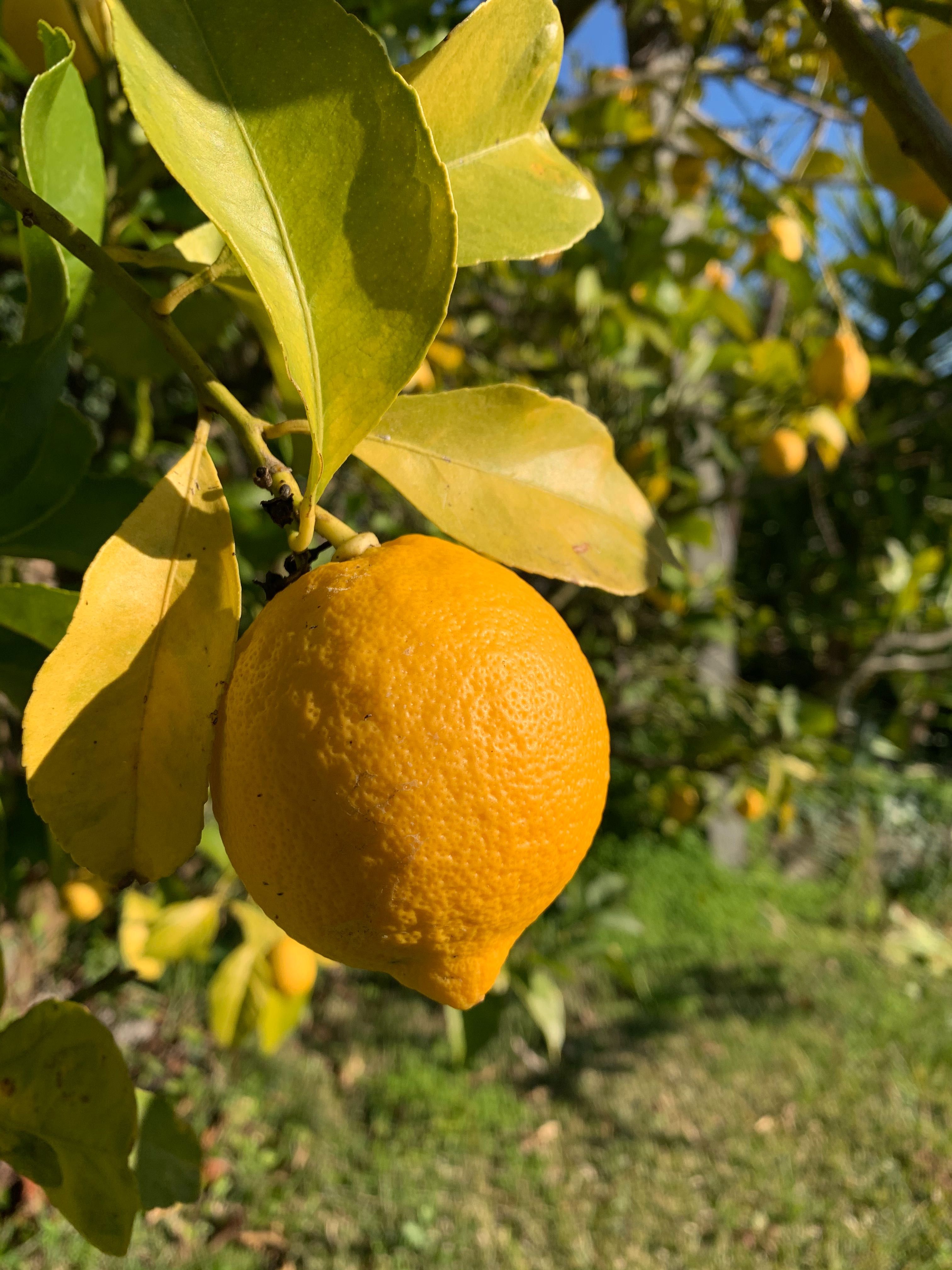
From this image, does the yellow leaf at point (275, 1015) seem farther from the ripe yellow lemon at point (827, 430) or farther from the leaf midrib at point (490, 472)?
the ripe yellow lemon at point (827, 430)

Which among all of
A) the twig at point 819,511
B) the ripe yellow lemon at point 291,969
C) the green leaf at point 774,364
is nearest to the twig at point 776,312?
the twig at point 819,511

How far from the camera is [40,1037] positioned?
1.60ft

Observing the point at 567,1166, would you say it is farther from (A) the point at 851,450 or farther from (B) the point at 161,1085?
(A) the point at 851,450

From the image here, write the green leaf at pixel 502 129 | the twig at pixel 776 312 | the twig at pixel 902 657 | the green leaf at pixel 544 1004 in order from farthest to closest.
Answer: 1. the twig at pixel 776 312
2. the twig at pixel 902 657
3. the green leaf at pixel 544 1004
4. the green leaf at pixel 502 129

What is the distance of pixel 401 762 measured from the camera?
36cm

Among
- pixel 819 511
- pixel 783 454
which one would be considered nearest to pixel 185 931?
pixel 783 454

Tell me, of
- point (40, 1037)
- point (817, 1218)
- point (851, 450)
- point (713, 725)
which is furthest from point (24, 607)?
point (851, 450)

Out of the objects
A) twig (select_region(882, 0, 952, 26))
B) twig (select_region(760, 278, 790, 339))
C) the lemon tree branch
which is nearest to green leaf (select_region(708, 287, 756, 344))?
twig (select_region(760, 278, 790, 339))

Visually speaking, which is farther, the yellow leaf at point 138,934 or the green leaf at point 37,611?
the yellow leaf at point 138,934

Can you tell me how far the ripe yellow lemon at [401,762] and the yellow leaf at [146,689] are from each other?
0.02m

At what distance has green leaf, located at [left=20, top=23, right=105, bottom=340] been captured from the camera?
16.2 inches

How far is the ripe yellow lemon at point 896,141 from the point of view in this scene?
20.7 inches

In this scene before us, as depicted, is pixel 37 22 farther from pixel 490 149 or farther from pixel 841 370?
pixel 841 370

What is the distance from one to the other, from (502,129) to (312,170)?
17 cm
